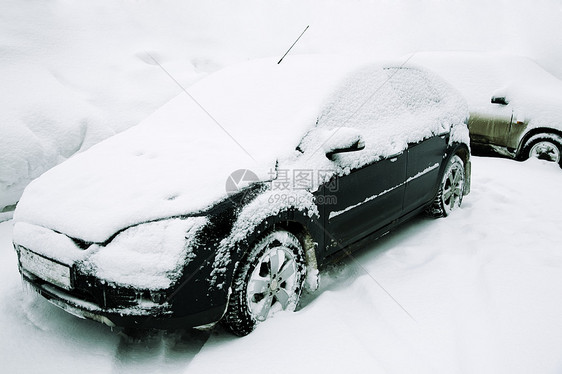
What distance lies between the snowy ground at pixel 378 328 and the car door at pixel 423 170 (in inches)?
17.7

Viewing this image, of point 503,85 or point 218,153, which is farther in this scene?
point 503,85

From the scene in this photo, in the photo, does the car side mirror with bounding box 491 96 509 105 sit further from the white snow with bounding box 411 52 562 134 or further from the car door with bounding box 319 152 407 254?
the car door with bounding box 319 152 407 254

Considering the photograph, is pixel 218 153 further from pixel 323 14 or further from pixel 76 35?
pixel 323 14

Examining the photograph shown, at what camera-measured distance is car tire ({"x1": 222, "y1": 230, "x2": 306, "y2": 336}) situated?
2170mm

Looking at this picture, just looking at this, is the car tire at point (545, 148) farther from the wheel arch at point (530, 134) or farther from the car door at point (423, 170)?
the car door at point (423, 170)

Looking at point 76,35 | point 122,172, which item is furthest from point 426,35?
point 122,172

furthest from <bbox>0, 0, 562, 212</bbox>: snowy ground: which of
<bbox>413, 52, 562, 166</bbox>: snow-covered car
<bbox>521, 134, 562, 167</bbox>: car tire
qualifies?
<bbox>521, 134, 562, 167</bbox>: car tire

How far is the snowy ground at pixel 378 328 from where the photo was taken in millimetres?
2076

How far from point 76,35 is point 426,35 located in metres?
11.4

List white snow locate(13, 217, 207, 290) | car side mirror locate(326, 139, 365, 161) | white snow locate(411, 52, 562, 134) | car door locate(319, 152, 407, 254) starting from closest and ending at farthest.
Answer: white snow locate(13, 217, 207, 290), car side mirror locate(326, 139, 365, 161), car door locate(319, 152, 407, 254), white snow locate(411, 52, 562, 134)

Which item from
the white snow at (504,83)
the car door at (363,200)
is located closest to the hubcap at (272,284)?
the car door at (363,200)

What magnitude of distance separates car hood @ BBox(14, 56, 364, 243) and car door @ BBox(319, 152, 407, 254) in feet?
1.60

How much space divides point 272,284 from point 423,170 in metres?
1.87

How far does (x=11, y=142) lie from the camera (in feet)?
11.9
